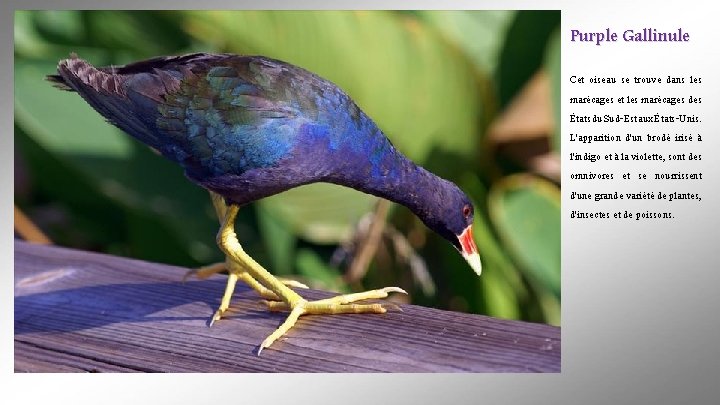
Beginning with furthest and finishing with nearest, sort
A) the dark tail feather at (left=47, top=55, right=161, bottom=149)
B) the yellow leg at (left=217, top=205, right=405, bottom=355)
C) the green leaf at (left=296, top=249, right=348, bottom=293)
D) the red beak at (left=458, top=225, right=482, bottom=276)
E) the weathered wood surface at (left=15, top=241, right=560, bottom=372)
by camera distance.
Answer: the green leaf at (left=296, top=249, right=348, bottom=293)
the red beak at (left=458, top=225, right=482, bottom=276)
the dark tail feather at (left=47, top=55, right=161, bottom=149)
the yellow leg at (left=217, top=205, right=405, bottom=355)
the weathered wood surface at (left=15, top=241, right=560, bottom=372)

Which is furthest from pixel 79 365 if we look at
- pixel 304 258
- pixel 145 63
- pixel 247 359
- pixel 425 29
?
pixel 425 29

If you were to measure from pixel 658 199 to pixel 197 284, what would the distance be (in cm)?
153

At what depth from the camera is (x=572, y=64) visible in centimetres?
366

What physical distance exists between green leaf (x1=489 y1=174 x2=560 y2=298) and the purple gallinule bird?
535 mm

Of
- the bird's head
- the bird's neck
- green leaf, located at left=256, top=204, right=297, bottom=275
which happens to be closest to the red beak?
the bird's head

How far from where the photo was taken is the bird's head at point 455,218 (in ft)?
11.5

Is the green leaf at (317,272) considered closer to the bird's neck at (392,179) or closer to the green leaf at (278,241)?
the green leaf at (278,241)

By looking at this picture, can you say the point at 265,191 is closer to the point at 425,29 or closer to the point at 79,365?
the point at 79,365

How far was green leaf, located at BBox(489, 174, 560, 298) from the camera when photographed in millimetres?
3939

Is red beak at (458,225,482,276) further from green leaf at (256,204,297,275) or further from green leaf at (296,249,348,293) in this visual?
green leaf at (256,204,297,275)

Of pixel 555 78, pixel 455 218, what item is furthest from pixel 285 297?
pixel 555 78

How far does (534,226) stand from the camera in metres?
3.97

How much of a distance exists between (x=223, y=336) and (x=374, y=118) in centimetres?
131

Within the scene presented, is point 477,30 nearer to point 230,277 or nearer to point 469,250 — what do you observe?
point 469,250
